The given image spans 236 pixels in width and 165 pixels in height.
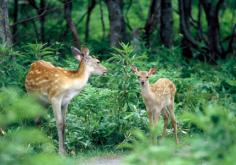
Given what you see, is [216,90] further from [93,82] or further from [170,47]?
[170,47]

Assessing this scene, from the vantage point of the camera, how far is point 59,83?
44.2ft

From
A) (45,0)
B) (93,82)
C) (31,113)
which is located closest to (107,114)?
(93,82)

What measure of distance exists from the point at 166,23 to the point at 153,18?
46.3 inches

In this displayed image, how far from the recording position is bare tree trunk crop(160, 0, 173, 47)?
22047 millimetres

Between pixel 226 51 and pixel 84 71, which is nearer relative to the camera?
pixel 84 71

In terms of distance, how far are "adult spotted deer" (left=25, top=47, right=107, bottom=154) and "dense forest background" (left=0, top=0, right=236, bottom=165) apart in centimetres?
28

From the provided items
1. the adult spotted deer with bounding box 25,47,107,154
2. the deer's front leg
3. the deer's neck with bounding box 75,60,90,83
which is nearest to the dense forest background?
the deer's front leg

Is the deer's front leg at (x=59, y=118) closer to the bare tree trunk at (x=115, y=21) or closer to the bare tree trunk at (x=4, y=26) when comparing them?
the bare tree trunk at (x=4, y=26)

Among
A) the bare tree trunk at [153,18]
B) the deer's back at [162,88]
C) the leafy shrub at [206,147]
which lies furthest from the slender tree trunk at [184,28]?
the leafy shrub at [206,147]

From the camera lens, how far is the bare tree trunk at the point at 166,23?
2205 centimetres

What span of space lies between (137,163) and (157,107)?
5.97m

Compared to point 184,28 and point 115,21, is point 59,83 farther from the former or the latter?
point 184,28

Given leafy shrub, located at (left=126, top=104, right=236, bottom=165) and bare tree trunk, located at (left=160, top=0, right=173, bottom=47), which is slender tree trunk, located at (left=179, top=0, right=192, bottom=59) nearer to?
bare tree trunk, located at (left=160, top=0, right=173, bottom=47)

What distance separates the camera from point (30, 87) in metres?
13.9
